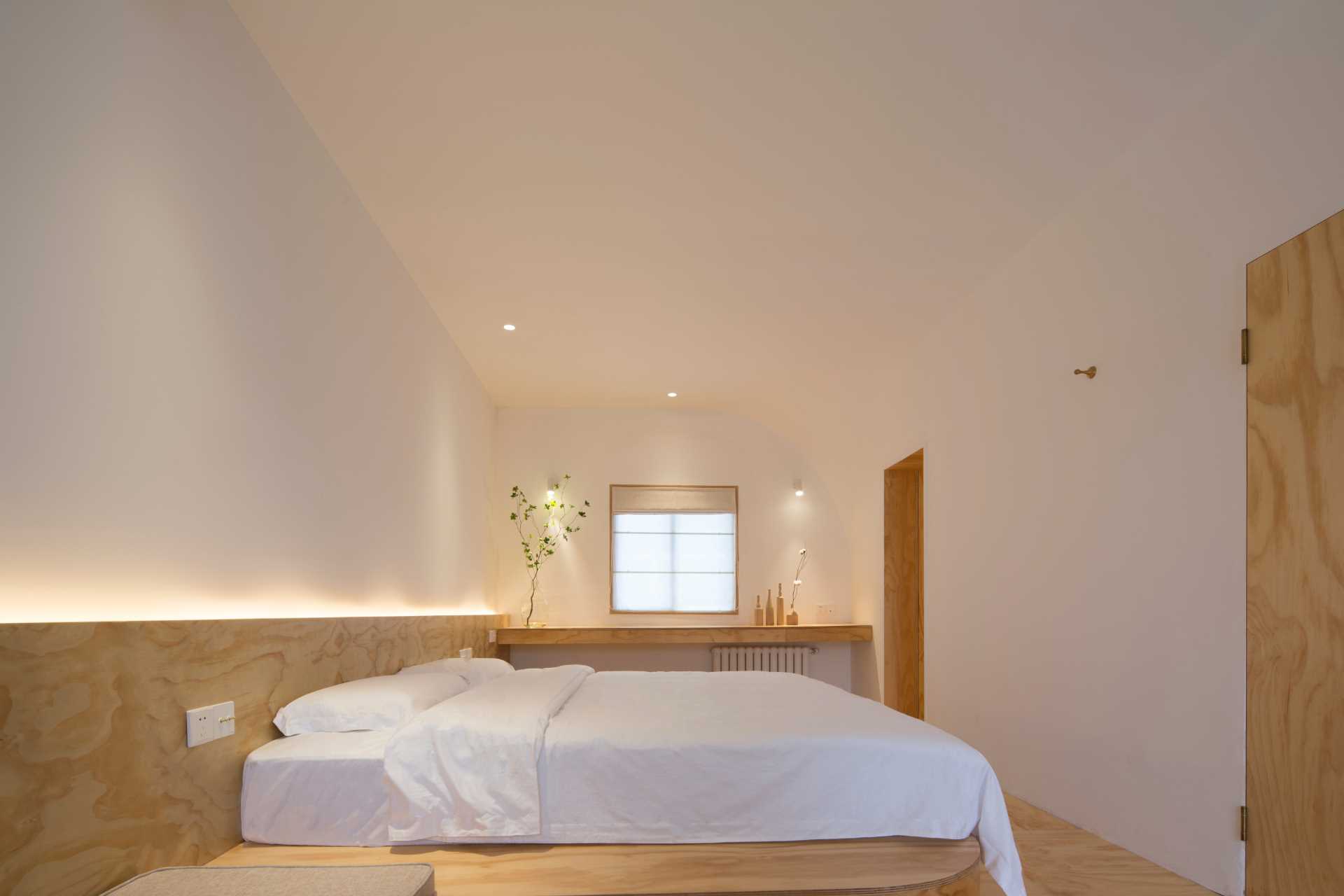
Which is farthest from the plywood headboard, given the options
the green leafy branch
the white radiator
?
the white radiator

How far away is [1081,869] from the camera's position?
291cm

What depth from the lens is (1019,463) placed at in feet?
13.3

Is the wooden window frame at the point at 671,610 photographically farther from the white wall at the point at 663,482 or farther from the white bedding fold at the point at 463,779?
the white bedding fold at the point at 463,779

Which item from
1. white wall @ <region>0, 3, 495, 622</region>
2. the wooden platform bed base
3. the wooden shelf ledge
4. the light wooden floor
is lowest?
the light wooden floor

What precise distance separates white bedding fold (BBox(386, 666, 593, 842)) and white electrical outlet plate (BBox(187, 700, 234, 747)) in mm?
393

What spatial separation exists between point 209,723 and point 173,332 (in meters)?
0.94

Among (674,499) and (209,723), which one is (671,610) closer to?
(674,499)

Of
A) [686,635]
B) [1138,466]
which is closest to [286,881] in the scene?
[1138,466]

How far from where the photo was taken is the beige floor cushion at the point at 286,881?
1.68 metres

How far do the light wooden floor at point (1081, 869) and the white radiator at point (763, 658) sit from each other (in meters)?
3.69

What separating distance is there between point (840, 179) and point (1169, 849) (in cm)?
253

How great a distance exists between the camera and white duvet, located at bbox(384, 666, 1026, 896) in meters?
2.28

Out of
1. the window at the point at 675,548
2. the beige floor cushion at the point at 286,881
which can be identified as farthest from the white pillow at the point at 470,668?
the window at the point at 675,548

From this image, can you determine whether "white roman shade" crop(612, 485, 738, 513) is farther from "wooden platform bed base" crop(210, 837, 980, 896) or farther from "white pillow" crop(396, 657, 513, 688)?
"wooden platform bed base" crop(210, 837, 980, 896)
